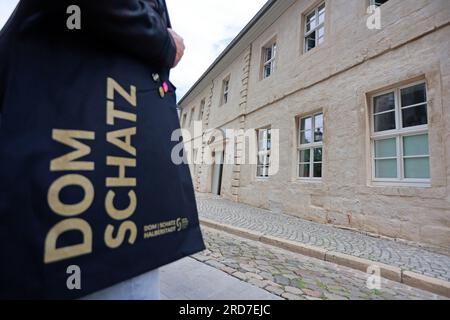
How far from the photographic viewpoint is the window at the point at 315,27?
23.1ft

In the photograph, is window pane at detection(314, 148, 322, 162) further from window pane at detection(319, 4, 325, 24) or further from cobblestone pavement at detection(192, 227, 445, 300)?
window pane at detection(319, 4, 325, 24)

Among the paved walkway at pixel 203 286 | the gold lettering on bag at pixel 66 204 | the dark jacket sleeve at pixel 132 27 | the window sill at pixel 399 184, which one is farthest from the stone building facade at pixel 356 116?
the gold lettering on bag at pixel 66 204

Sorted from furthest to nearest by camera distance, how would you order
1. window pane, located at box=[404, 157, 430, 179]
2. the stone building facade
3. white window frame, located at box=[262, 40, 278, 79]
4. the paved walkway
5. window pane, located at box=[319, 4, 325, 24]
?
white window frame, located at box=[262, 40, 278, 79]
window pane, located at box=[319, 4, 325, 24]
window pane, located at box=[404, 157, 430, 179]
the stone building facade
the paved walkway

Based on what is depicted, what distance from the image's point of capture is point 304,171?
7082 millimetres

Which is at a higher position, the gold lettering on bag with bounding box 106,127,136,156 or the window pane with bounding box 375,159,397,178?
the window pane with bounding box 375,159,397,178

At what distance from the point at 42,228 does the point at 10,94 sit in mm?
345

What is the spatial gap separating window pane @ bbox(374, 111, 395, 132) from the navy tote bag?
547 centimetres

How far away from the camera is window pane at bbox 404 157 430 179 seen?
4.39 m

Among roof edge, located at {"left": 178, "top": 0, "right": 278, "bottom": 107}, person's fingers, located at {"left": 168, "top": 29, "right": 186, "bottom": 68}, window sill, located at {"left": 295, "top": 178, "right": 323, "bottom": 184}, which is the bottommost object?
window sill, located at {"left": 295, "top": 178, "right": 323, "bottom": 184}

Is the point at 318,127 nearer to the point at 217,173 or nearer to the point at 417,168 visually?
the point at 417,168

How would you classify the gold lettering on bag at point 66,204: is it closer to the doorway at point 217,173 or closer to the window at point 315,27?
the window at point 315,27

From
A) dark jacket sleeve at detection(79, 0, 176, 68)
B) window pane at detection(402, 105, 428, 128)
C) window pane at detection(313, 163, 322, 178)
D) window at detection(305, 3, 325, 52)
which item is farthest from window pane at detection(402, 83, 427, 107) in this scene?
dark jacket sleeve at detection(79, 0, 176, 68)

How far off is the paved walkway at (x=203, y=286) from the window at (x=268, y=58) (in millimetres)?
8135
